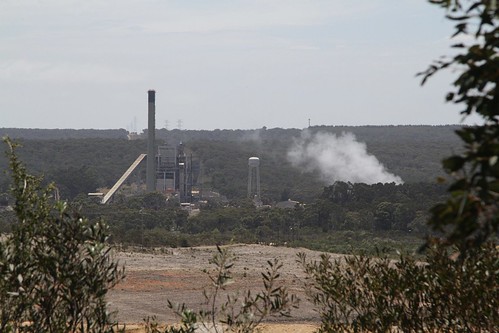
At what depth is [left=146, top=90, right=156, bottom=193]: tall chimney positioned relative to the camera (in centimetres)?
12281

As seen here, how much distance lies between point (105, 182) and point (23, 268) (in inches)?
5833

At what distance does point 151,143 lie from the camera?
123m

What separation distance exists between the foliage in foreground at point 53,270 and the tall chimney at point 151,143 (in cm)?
10981

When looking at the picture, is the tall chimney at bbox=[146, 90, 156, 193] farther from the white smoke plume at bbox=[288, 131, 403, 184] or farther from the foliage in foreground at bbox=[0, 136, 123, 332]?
the foliage in foreground at bbox=[0, 136, 123, 332]

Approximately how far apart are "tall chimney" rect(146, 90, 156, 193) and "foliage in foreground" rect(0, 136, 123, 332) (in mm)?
109807

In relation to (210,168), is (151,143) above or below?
above

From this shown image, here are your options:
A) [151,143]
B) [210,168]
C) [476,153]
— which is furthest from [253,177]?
[476,153]

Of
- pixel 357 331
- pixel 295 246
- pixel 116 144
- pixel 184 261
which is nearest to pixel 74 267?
pixel 357 331

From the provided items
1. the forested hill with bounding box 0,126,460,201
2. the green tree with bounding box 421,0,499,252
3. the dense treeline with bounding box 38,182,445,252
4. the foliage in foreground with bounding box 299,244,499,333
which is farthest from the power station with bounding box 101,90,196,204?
the green tree with bounding box 421,0,499,252

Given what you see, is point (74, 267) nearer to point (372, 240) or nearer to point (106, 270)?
point (106, 270)

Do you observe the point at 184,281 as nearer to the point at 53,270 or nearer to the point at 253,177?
the point at 53,270

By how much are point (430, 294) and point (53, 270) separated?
6484 millimetres

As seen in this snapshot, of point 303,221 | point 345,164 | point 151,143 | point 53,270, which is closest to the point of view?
point 53,270

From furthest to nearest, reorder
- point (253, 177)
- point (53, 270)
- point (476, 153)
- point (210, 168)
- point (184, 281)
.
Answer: point (210, 168)
point (253, 177)
point (184, 281)
point (53, 270)
point (476, 153)
